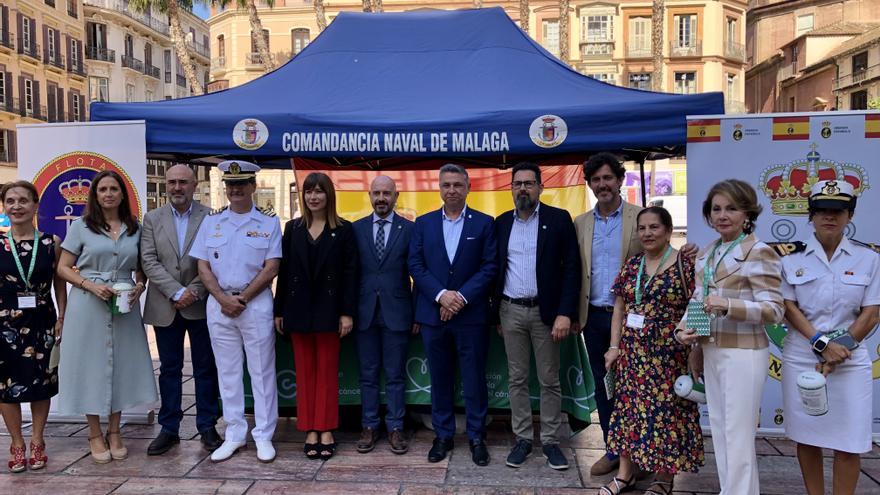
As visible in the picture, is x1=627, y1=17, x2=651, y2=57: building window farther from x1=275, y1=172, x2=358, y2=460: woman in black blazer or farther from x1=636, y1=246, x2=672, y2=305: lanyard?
x1=636, y1=246, x2=672, y2=305: lanyard

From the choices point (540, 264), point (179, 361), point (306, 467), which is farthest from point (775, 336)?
point (179, 361)

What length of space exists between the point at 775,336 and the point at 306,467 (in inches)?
129

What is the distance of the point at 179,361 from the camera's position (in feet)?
15.2

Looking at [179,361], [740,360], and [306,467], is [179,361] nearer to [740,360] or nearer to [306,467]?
[306,467]

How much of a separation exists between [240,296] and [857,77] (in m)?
31.1

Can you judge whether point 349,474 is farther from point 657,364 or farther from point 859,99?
point 859,99

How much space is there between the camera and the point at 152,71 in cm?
4681

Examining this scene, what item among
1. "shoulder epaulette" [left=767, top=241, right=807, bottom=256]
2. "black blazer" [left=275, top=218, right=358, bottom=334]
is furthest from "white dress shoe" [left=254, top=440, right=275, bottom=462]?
"shoulder epaulette" [left=767, top=241, right=807, bottom=256]

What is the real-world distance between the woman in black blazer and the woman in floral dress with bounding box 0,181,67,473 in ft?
4.82

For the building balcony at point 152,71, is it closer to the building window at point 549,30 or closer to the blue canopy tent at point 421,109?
the building window at point 549,30

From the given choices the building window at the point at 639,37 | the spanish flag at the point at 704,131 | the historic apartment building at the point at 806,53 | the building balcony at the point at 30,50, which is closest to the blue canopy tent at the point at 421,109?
the spanish flag at the point at 704,131

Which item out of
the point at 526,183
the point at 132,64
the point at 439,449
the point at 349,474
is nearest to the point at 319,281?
the point at 349,474

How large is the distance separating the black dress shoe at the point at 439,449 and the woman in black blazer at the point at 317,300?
691 millimetres

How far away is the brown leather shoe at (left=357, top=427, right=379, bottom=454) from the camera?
4559 millimetres
